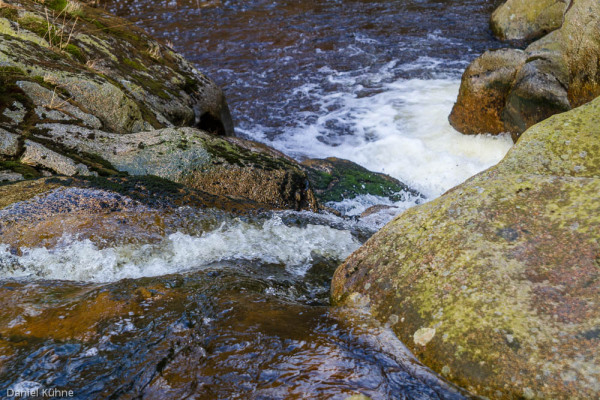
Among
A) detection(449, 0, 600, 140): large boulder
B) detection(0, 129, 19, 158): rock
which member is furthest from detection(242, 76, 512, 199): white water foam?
detection(0, 129, 19, 158): rock

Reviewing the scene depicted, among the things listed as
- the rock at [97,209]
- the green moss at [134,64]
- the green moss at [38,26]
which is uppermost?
the green moss at [38,26]

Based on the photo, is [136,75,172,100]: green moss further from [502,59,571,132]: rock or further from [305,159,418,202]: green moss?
[502,59,571,132]: rock

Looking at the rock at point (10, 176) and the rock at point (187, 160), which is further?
the rock at point (187, 160)

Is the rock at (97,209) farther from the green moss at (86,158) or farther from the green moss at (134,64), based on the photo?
the green moss at (134,64)

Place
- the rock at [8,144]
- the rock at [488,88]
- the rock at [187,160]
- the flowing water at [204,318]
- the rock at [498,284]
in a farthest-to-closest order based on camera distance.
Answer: the rock at [488,88], the rock at [187,160], the rock at [8,144], the flowing water at [204,318], the rock at [498,284]

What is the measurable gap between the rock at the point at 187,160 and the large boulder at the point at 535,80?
5.06 m

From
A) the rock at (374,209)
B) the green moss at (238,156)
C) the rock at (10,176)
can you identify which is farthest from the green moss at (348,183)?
the rock at (10,176)

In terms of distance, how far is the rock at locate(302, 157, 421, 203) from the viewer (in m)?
8.22

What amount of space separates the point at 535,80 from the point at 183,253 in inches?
311

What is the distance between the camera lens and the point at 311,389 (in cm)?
282

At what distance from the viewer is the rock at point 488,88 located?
1048 centimetres

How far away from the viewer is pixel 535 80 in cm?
952

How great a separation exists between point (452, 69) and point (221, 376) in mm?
13440

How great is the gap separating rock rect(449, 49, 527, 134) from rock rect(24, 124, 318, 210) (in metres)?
6.29
